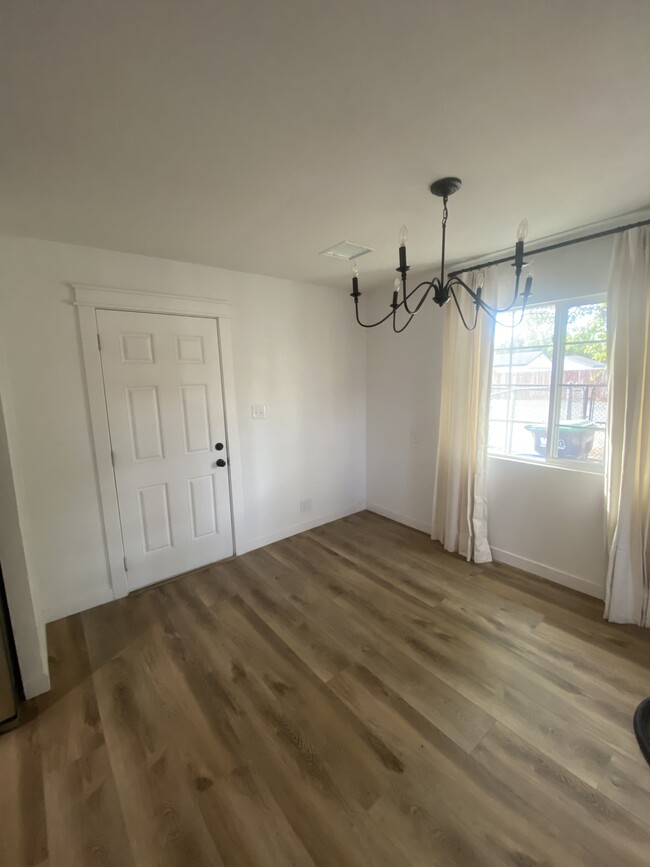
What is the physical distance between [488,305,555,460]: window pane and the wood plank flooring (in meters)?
1.14

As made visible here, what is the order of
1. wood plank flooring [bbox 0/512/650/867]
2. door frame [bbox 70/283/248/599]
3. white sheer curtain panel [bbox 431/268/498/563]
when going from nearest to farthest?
wood plank flooring [bbox 0/512/650/867], door frame [bbox 70/283/248/599], white sheer curtain panel [bbox 431/268/498/563]

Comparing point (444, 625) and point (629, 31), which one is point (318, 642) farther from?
→ point (629, 31)

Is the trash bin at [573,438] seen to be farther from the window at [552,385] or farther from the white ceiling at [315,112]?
the white ceiling at [315,112]

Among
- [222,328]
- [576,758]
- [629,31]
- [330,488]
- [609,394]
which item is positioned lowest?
[576,758]

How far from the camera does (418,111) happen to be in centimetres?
122

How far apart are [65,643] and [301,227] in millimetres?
2957

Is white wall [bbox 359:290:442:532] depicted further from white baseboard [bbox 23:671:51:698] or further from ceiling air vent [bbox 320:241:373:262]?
white baseboard [bbox 23:671:51:698]

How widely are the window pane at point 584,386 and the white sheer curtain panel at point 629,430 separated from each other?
176 mm

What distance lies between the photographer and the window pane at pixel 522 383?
2652 mm

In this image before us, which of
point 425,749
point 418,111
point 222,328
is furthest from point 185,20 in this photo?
point 425,749

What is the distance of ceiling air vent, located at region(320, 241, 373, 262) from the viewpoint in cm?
245

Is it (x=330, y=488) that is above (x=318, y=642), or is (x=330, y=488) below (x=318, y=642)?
above

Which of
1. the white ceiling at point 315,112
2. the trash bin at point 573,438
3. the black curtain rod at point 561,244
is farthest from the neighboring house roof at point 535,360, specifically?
the white ceiling at point 315,112

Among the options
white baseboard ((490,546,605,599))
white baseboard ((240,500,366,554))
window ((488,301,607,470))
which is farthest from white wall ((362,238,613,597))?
white baseboard ((240,500,366,554))
